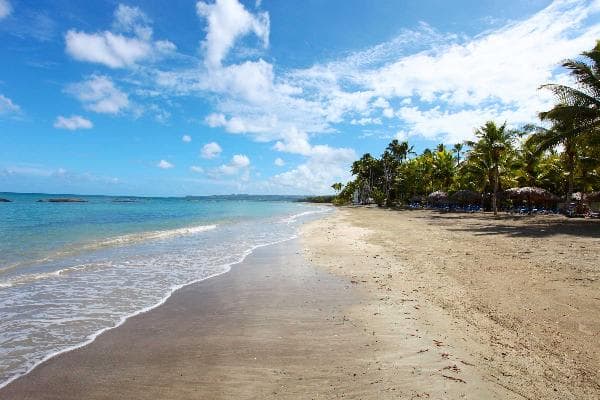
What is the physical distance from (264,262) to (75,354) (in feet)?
24.3

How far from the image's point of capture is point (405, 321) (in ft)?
19.3

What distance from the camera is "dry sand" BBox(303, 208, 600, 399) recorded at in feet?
13.4

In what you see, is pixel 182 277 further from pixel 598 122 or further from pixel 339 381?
→ pixel 598 122

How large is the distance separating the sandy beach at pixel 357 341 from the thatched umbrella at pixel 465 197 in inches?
1417

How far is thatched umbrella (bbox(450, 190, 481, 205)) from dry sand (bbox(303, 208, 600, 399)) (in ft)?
102

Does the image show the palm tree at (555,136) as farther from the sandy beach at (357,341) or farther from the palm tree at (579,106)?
the sandy beach at (357,341)

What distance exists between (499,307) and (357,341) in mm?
3044

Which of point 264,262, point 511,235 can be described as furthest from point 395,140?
point 264,262

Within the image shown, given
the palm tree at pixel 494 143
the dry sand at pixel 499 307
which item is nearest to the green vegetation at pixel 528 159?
the palm tree at pixel 494 143

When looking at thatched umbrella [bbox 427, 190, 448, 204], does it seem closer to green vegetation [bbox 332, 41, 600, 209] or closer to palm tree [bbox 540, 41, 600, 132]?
green vegetation [bbox 332, 41, 600, 209]

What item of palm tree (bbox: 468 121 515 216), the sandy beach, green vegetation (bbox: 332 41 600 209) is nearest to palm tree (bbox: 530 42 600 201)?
green vegetation (bbox: 332 41 600 209)

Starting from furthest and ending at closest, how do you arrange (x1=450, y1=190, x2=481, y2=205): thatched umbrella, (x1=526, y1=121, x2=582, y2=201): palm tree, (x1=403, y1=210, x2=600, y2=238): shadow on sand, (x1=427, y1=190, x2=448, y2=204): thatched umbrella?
1. (x1=427, y1=190, x2=448, y2=204): thatched umbrella
2. (x1=450, y1=190, x2=481, y2=205): thatched umbrella
3. (x1=526, y1=121, x2=582, y2=201): palm tree
4. (x1=403, y1=210, x2=600, y2=238): shadow on sand

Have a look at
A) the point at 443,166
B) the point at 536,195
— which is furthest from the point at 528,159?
the point at 443,166

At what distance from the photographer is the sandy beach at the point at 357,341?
12.6 ft
